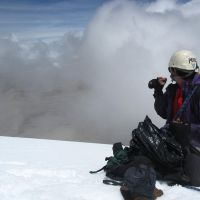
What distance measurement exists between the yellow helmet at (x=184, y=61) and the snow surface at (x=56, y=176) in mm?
1658

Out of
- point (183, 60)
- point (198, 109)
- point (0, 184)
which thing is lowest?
point (0, 184)

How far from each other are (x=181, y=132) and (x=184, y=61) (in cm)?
100

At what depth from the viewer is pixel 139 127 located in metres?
5.29

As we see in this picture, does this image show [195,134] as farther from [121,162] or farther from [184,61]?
[121,162]

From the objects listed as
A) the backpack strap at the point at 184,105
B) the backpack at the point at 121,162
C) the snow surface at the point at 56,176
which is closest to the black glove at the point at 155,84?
the backpack strap at the point at 184,105

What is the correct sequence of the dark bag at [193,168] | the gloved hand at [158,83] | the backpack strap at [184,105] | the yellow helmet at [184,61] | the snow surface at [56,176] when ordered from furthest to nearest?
the gloved hand at [158,83]
the yellow helmet at [184,61]
the backpack strap at [184,105]
the dark bag at [193,168]
the snow surface at [56,176]

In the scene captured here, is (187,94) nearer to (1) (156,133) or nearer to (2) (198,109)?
(2) (198,109)

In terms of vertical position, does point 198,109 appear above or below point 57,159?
above

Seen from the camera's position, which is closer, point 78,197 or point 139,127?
point 78,197

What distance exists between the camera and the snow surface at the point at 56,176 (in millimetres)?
4539

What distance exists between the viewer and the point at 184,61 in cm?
512

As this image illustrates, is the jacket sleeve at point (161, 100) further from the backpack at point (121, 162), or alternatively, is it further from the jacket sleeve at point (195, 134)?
the backpack at point (121, 162)

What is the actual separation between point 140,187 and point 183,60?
1913mm

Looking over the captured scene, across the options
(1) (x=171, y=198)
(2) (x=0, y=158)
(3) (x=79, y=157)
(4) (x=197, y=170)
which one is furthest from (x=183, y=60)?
(2) (x=0, y=158)
